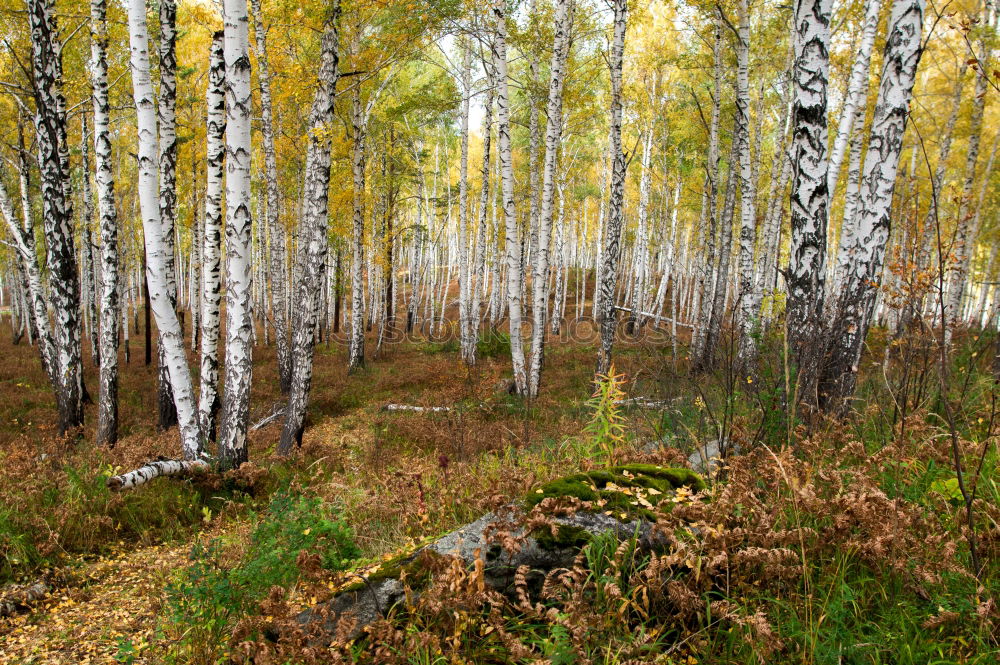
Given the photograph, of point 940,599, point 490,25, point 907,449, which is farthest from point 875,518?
point 490,25

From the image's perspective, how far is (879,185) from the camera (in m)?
5.04

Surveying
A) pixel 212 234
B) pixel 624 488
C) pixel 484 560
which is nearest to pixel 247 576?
pixel 484 560

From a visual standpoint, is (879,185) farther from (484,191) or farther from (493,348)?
(493,348)

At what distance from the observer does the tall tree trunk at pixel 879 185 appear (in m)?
4.75

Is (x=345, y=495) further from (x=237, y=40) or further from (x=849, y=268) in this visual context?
(x=849, y=268)

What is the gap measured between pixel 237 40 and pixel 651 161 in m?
19.5

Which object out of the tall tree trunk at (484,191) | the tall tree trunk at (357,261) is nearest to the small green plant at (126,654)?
the tall tree trunk at (357,261)

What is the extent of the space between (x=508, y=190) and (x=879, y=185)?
22.3ft

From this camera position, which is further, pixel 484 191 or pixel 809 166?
pixel 484 191

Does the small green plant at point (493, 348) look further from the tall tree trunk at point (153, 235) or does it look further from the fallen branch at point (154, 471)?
the fallen branch at point (154, 471)

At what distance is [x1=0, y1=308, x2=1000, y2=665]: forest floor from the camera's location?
2.18 meters

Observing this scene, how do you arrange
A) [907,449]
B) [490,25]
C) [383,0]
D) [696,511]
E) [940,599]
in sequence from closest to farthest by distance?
[940,599], [696,511], [907,449], [383,0], [490,25]

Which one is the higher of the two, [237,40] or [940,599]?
[237,40]

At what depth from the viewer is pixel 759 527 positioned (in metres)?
2.55
